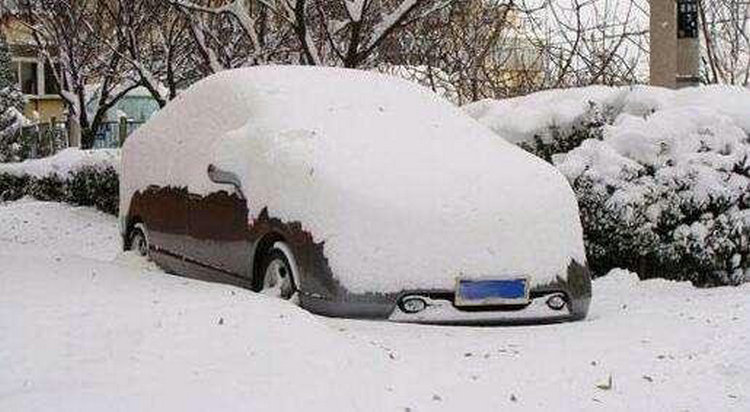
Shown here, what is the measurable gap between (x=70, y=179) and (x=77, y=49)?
374 centimetres

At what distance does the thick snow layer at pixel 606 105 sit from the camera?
909cm

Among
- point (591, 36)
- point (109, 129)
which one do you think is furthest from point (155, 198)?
point (109, 129)

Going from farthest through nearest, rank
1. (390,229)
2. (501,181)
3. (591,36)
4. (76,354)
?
1. (591,36)
2. (501,181)
3. (390,229)
4. (76,354)

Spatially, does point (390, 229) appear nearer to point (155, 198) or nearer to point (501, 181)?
point (501, 181)

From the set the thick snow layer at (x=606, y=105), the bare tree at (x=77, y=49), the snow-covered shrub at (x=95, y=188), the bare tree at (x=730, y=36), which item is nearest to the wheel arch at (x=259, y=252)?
the thick snow layer at (x=606, y=105)

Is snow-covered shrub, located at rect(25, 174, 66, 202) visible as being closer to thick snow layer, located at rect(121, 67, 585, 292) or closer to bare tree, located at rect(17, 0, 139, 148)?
bare tree, located at rect(17, 0, 139, 148)

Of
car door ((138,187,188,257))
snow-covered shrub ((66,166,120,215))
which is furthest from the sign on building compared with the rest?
snow-covered shrub ((66,166,120,215))

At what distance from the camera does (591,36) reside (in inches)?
664

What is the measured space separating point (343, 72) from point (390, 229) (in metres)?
2.29

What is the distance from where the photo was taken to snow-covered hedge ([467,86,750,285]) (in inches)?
325

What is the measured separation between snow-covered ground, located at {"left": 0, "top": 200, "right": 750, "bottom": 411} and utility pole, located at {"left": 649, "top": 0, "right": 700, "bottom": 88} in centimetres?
352

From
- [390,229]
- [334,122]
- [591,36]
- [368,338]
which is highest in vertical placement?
[591,36]

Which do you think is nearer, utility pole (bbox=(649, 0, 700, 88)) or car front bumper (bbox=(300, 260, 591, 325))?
car front bumper (bbox=(300, 260, 591, 325))

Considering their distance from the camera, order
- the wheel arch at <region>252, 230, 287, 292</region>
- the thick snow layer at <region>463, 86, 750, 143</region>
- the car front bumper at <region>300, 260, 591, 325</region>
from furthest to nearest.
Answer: the thick snow layer at <region>463, 86, 750, 143</region>
the wheel arch at <region>252, 230, 287, 292</region>
the car front bumper at <region>300, 260, 591, 325</region>
